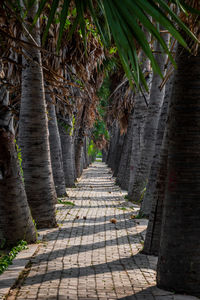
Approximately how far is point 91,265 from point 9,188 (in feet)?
5.73

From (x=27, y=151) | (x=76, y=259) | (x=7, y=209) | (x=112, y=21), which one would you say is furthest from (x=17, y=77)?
(x=112, y=21)

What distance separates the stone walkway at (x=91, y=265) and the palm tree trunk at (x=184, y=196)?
236mm

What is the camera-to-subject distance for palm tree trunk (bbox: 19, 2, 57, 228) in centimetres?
782

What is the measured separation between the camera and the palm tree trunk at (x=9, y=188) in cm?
620

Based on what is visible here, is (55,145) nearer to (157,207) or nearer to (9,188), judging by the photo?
(9,188)

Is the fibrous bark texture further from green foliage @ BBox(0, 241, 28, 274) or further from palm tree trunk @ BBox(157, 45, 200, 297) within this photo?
palm tree trunk @ BBox(157, 45, 200, 297)

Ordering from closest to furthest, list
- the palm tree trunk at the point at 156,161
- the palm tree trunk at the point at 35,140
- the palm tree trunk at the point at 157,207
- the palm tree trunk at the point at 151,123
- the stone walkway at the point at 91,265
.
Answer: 1. the stone walkway at the point at 91,265
2. the palm tree trunk at the point at 157,207
3. the palm tree trunk at the point at 35,140
4. the palm tree trunk at the point at 156,161
5. the palm tree trunk at the point at 151,123

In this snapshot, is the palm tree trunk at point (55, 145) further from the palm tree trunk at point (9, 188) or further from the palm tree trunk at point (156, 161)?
the palm tree trunk at point (9, 188)

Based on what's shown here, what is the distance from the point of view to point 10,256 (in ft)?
19.1

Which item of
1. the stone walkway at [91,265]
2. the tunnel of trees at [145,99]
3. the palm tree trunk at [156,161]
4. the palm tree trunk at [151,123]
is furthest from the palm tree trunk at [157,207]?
the palm tree trunk at [151,123]

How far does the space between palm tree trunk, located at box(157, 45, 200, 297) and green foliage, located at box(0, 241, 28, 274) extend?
6.79ft

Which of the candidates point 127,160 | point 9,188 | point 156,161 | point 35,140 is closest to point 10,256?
point 9,188

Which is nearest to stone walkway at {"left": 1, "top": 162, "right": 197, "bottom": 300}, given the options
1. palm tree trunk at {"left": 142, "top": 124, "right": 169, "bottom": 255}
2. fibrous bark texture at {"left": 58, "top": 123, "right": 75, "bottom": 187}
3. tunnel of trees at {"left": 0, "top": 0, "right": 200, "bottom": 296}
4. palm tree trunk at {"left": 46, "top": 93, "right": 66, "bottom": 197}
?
palm tree trunk at {"left": 142, "top": 124, "right": 169, "bottom": 255}

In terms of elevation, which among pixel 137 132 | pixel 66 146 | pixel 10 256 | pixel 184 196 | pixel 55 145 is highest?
pixel 137 132
